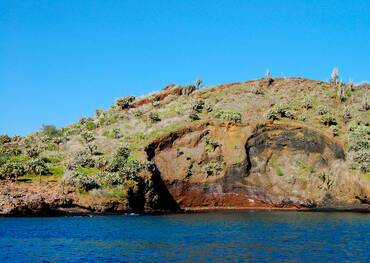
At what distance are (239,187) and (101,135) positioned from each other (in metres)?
30.2

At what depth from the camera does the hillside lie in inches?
2731

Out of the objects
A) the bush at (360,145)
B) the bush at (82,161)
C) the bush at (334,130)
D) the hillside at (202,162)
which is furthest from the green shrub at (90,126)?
the bush at (360,145)

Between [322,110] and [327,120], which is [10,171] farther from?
[322,110]

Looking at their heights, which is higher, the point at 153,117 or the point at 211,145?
the point at 153,117

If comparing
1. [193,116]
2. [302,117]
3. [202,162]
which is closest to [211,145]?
[202,162]

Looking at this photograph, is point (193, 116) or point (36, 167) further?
point (193, 116)

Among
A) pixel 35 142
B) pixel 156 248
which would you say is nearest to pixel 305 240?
pixel 156 248

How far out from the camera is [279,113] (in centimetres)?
9350

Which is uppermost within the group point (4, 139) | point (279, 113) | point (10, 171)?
point (279, 113)

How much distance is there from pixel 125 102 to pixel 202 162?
42496 millimetres

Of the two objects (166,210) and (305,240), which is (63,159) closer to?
(166,210)

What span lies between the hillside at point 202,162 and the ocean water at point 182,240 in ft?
32.5

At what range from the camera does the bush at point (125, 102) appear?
399ft

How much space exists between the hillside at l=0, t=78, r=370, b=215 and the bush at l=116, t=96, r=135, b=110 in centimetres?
1666
